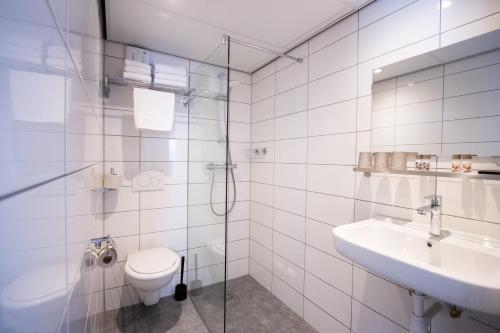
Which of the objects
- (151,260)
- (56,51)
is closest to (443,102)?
(56,51)

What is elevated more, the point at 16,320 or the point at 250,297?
the point at 16,320

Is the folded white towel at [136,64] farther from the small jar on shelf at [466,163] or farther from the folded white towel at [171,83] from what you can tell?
the small jar on shelf at [466,163]

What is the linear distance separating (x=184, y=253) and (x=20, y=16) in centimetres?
237

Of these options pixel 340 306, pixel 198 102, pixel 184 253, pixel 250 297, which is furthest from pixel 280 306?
pixel 198 102

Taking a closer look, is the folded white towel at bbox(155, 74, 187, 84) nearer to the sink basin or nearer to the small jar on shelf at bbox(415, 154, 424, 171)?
the sink basin

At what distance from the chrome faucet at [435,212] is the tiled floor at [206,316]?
128 centimetres

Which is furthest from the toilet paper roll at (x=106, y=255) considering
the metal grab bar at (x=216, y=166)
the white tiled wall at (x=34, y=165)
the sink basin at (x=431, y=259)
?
the sink basin at (x=431, y=259)

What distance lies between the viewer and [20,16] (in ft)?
0.81

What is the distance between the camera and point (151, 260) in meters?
1.86

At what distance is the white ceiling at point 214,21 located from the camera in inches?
59.9

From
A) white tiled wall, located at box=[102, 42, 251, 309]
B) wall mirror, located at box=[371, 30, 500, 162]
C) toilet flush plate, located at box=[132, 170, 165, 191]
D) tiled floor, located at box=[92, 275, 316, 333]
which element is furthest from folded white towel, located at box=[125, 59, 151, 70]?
tiled floor, located at box=[92, 275, 316, 333]

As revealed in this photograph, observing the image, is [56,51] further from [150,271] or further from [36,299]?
[150,271]

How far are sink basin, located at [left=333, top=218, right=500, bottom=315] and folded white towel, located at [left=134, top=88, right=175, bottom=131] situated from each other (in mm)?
1614

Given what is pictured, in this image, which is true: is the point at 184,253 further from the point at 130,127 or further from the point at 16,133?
the point at 16,133
